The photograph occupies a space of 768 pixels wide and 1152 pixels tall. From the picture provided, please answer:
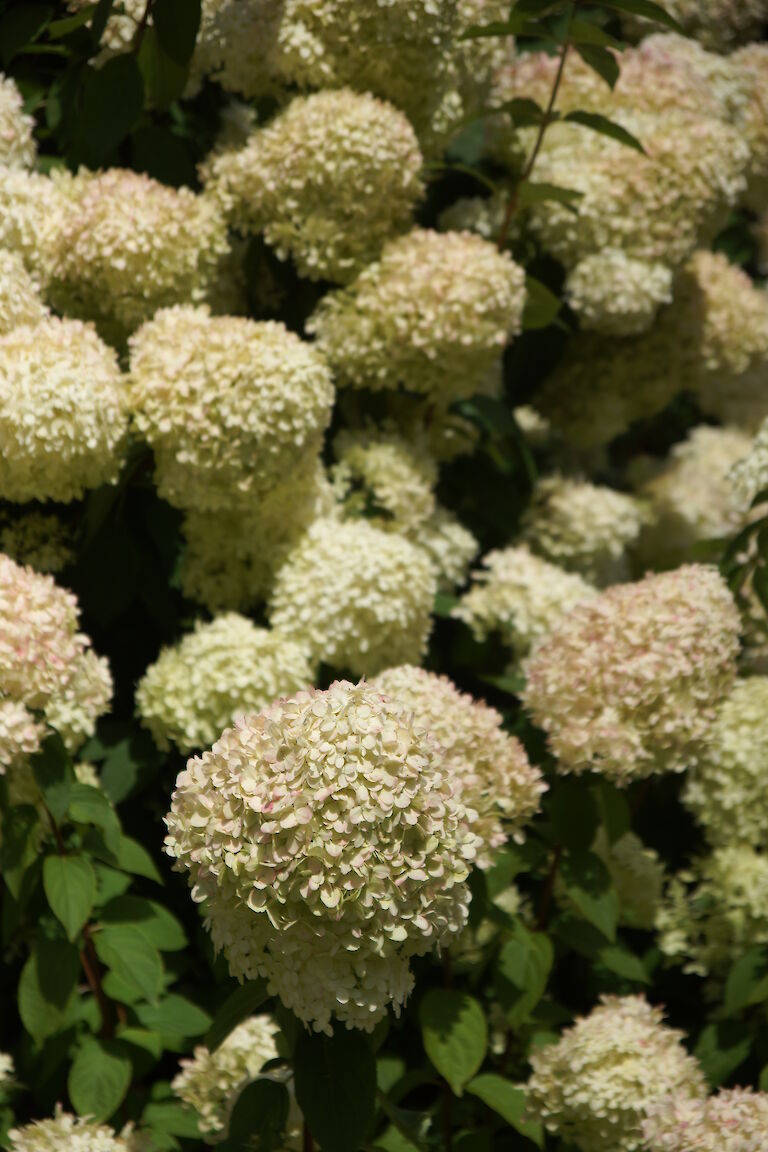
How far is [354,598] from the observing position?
257 centimetres

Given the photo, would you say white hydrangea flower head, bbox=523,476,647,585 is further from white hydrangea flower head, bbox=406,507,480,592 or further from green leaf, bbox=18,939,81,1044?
green leaf, bbox=18,939,81,1044

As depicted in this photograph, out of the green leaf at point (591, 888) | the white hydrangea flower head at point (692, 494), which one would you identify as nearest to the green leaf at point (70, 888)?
the green leaf at point (591, 888)

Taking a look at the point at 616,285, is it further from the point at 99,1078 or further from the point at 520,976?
the point at 99,1078

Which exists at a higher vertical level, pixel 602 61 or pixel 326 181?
pixel 602 61

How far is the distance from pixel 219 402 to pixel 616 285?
1305 millimetres

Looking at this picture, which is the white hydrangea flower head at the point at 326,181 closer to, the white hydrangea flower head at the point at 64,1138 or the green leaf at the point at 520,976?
the green leaf at the point at 520,976

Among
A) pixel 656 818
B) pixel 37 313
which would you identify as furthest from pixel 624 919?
pixel 37 313

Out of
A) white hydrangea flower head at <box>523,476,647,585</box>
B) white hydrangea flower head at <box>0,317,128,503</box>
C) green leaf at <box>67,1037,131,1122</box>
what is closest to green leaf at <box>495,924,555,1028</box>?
green leaf at <box>67,1037,131,1122</box>

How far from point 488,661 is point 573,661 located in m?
0.96

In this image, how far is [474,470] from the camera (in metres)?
3.44

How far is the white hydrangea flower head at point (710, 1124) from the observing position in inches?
76.9

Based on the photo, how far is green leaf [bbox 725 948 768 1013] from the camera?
2494mm

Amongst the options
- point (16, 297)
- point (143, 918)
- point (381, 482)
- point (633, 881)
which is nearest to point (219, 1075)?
point (143, 918)

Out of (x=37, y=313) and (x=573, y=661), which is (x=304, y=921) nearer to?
(x=573, y=661)
